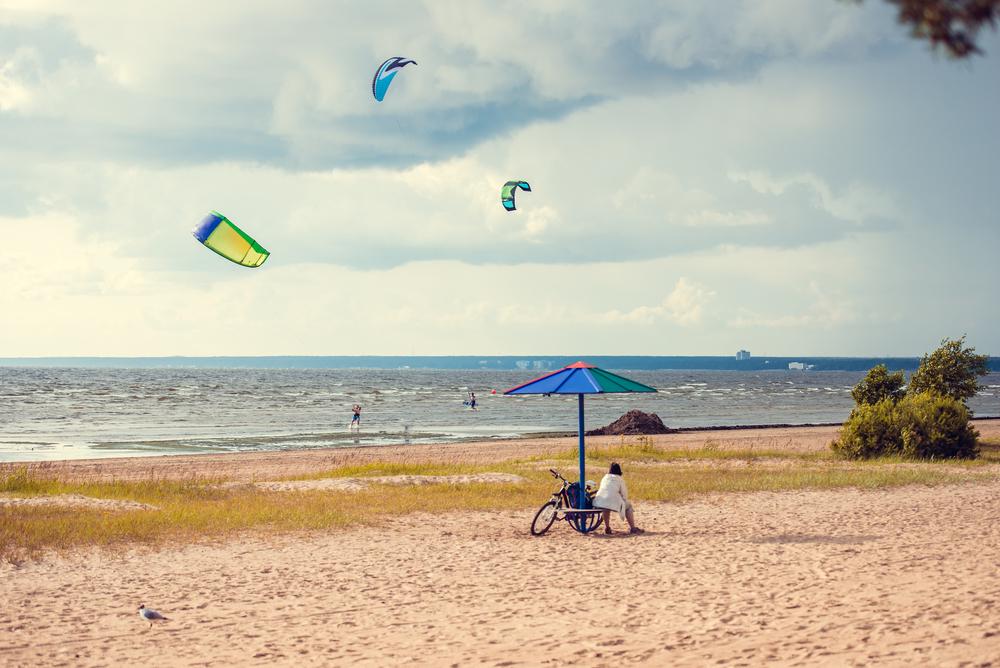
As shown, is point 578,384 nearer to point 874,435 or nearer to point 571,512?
point 571,512

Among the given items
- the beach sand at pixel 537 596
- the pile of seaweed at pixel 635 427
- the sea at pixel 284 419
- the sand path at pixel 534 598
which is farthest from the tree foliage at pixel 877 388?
the sea at pixel 284 419

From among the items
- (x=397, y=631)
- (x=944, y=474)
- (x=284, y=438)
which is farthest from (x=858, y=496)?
(x=284, y=438)

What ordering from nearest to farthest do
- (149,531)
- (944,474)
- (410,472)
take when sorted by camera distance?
(149,531)
(944,474)
(410,472)

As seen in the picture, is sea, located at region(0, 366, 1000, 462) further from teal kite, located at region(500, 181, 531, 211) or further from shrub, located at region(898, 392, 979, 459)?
shrub, located at region(898, 392, 979, 459)

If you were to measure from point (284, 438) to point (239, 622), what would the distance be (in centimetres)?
3687

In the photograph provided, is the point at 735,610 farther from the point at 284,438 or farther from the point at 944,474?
the point at 284,438

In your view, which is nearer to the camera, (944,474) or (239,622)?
(239,622)

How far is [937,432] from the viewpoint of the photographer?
2508 centimetres

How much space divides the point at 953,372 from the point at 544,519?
21314 millimetres

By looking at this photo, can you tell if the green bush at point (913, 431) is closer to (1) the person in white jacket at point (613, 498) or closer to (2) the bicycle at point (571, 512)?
(1) the person in white jacket at point (613, 498)

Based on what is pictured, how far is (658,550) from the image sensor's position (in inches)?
481

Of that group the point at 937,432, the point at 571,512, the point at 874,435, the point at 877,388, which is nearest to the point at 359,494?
the point at 571,512

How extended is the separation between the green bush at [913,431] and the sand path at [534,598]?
11563 millimetres

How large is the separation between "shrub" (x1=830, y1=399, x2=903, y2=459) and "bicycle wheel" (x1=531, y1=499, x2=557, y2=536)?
48.7ft
